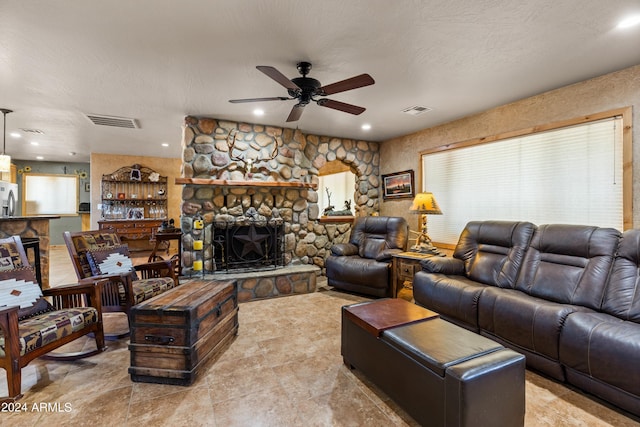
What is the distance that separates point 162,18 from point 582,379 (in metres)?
3.69

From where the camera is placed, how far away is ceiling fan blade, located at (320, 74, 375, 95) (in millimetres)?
2237

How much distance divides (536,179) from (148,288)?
14.2 feet

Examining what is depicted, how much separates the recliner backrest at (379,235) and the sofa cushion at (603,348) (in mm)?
2472

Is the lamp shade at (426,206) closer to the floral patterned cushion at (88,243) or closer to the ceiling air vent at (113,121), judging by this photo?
the floral patterned cushion at (88,243)

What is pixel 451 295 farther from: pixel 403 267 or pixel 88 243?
pixel 88 243

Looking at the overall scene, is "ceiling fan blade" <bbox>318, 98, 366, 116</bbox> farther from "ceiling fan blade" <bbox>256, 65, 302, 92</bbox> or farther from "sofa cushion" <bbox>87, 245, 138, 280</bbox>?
"sofa cushion" <bbox>87, 245, 138, 280</bbox>

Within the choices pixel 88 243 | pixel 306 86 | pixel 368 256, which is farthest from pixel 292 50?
pixel 368 256

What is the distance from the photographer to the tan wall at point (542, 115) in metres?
2.65

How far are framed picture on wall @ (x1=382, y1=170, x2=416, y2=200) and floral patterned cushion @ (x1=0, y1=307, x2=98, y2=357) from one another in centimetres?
444

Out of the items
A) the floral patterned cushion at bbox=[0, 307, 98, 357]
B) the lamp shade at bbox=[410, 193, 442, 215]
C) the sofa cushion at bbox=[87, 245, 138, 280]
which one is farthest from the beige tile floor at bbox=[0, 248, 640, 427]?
the lamp shade at bbox=[410, 193, 442, 215]

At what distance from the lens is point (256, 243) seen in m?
4.37

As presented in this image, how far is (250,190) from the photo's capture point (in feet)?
14.6

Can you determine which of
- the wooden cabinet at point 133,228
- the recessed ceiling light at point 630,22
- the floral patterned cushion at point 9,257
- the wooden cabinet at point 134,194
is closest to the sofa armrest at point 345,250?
the floral patterned cushion at point 9,257

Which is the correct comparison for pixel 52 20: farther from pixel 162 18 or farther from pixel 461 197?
pixel 461 197
